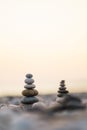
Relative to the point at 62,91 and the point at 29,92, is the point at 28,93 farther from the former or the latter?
the point at 62,91

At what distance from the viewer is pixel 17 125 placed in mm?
6734

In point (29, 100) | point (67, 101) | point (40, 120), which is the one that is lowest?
point (40, 120)

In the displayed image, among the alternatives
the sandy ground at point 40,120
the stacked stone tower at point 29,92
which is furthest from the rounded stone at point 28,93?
the sandy ground at point 40,120

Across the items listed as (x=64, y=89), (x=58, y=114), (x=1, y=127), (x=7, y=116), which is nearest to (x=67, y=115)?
(x=58, y=114)

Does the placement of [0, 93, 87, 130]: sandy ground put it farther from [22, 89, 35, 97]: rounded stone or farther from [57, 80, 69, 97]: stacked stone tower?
[57, 80, 69, 97]: stacked stone tower

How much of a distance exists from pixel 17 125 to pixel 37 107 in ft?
6.30

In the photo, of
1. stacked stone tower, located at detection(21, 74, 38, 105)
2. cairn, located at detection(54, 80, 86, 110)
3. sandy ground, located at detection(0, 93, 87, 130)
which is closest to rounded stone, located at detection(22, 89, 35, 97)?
stacked stone tower, located at detection(21, 74, 38, 105)

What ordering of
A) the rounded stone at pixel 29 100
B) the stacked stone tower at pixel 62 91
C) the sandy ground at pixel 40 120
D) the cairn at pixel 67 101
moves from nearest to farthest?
the sandy ground at pixel 40 120, the cairn at pixel 67 101, the rounded stone at pixel 29 100, the stacked stone tower at pixel 62 91

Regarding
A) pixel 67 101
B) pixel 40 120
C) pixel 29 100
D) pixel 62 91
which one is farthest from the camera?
pixel 62 91

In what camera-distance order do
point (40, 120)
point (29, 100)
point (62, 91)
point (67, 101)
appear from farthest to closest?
point (62, 91), point (29, 100), point (67, 101), point (40, 120)

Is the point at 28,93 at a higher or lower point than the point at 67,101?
higher

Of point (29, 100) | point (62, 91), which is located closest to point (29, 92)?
point (29, 100)

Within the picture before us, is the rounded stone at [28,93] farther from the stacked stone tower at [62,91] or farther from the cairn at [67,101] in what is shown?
the stacked stone tower at [62,91]

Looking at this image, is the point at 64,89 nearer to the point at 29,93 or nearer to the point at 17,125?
the point at 29,93
